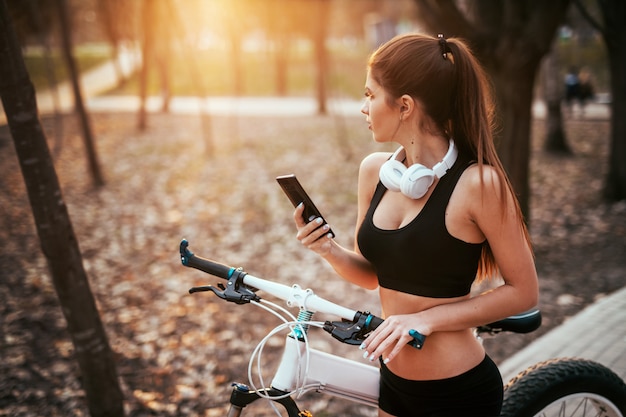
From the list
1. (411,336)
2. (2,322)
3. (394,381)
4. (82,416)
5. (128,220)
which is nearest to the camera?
(411,336)

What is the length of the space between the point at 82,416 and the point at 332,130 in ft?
49.0

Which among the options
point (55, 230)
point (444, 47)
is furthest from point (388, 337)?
point (55, 230)

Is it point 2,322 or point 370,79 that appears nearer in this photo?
point 370,79

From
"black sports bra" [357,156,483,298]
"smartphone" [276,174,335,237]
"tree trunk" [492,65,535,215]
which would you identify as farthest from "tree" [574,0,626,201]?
"smartphone" [276,174,335,237]

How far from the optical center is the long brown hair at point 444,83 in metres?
1.91

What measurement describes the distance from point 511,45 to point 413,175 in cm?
522

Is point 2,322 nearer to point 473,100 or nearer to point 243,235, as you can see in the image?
point 243,235

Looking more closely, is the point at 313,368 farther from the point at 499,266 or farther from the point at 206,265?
the point at 499,266

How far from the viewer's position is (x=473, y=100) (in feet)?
6.35

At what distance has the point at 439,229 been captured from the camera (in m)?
1.89

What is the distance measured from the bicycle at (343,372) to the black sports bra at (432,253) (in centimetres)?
24

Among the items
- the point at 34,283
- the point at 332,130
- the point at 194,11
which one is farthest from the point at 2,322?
the point at 194,11

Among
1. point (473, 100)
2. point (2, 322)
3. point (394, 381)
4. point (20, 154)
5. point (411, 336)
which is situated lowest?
point (2, 322)

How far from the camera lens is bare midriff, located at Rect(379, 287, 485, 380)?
200cm
